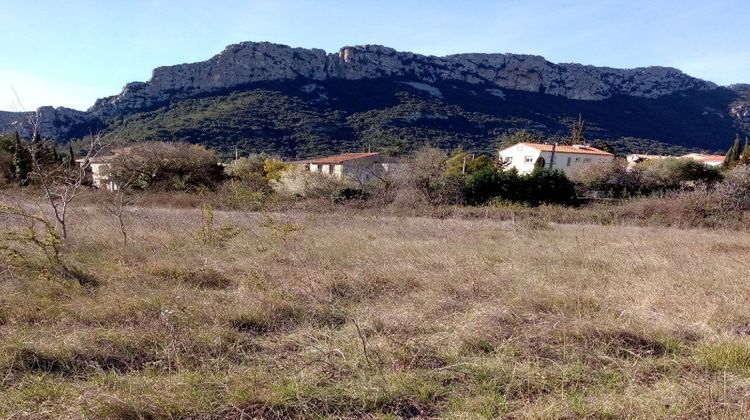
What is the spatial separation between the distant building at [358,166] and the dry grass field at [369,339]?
22451 mm

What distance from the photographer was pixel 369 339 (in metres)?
3.82

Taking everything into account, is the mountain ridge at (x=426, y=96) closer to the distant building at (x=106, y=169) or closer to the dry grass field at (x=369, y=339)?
the distant building at (x=106, y=169)

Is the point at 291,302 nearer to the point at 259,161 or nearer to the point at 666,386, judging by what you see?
the point at 666,386

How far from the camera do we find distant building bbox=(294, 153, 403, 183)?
2942cm

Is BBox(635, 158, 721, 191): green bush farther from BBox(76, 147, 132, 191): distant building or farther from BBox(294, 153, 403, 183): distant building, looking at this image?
BBox(76, 147, 132, 191): distant building

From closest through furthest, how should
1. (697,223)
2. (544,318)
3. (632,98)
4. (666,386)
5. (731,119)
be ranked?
(666,386), (544,318), (697,223), (731,119), (632,98)

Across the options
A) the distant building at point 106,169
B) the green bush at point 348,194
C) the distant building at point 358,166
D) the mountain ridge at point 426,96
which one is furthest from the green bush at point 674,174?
the mountain ridge at point 426,96

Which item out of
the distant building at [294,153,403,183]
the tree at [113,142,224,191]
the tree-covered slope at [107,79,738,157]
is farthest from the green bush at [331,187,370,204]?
the tree-covered slope at [107,79,738,157]

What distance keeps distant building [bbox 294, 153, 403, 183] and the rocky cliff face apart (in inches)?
2483

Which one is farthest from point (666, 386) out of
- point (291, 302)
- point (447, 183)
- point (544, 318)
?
point (447, 183)

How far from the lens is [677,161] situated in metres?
32.8

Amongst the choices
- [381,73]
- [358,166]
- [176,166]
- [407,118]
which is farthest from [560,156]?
[381,73]

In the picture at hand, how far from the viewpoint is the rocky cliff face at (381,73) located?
3612 inches

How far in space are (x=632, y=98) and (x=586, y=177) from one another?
365 feet
